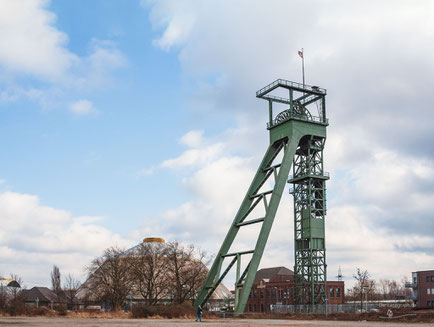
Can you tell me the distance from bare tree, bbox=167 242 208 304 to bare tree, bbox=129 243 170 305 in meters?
1.15

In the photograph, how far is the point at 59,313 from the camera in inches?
2031

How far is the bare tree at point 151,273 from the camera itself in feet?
217

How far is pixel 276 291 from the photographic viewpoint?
299ft

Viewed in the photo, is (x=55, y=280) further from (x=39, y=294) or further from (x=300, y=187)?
(x=300, y=187)

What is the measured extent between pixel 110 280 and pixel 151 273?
19.2 feet

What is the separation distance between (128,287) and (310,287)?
960 inches

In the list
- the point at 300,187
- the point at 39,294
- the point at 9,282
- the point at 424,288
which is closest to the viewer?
the point at 300,187

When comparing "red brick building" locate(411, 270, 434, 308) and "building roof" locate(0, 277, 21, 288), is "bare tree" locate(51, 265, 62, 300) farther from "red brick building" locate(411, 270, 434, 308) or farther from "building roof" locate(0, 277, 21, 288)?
"red brick building" locate(411, 270, 434, 308)

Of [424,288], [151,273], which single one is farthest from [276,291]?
[151,273]

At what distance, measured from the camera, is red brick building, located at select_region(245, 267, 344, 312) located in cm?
8150

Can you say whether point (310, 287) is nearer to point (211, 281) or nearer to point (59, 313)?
point (211, 281)

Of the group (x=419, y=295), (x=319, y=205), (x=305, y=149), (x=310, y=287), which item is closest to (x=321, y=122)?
(x=305, y=149)

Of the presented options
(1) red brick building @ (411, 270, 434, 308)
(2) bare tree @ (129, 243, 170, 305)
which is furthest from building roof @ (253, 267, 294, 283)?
(2) bare tree @ (129, 243, 170, 305)

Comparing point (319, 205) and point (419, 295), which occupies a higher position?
point (319, 205)
